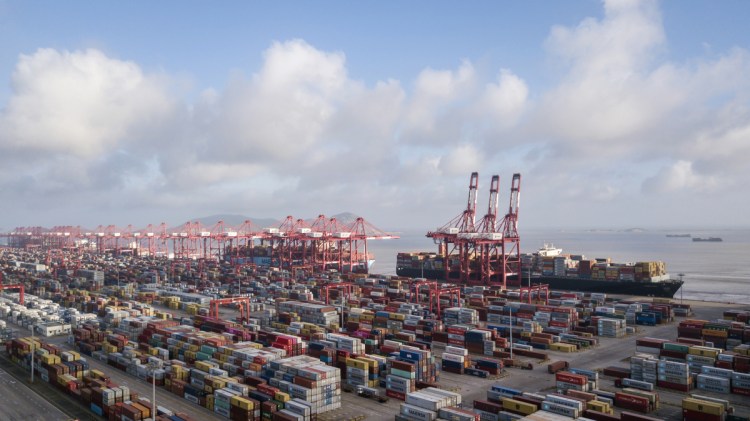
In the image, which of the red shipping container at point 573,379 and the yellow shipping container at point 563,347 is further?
the yellow shipping container at point 563,347

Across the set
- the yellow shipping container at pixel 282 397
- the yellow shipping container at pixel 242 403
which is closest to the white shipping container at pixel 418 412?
the yellow shipping container at pixel 282 397

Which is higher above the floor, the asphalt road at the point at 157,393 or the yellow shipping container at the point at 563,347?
the yellow shipping container at the point at 563,347

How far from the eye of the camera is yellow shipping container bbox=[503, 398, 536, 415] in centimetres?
2984

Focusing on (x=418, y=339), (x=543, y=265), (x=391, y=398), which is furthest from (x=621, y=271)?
(x=391, y=398)

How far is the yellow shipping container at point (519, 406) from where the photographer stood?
29.8 m

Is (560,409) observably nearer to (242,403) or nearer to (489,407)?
(489,407)

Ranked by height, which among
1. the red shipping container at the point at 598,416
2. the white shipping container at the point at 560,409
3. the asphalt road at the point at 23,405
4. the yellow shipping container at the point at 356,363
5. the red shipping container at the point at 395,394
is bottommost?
the asphalt road at the point at 23,405

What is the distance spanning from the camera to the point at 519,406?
3030 cm

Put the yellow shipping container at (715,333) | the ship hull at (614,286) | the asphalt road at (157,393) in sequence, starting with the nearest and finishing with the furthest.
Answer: the asphalt road at (157,393) < the yellow shipping container at (715,333) < the ship hull at (614,286)

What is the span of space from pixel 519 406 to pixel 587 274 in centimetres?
7629

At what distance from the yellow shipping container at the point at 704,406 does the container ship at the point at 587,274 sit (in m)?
51.2

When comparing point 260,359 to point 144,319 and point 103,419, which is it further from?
point 144,319

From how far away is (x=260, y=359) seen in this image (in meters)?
39.9

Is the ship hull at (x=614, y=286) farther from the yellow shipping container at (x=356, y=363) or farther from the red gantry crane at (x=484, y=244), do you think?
the yellow shipping container at (x=356, y=363)
